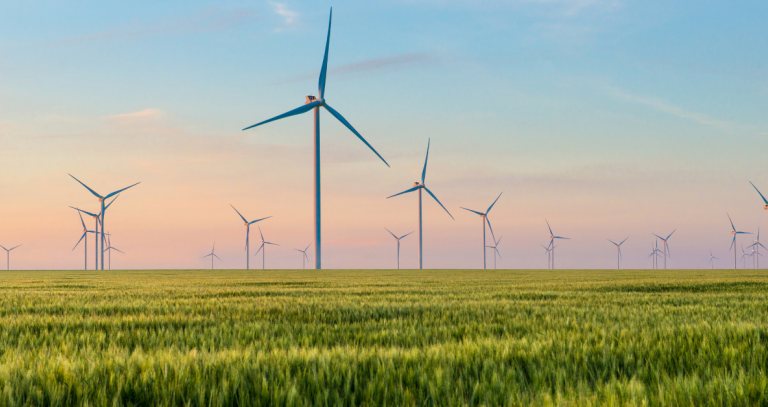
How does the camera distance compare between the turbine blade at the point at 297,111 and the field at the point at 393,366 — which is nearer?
the field at the point at 393,366

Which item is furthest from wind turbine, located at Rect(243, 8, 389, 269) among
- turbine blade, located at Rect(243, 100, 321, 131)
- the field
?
the field

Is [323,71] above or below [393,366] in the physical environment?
above

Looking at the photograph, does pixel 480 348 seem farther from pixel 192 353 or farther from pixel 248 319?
pixel 248 319

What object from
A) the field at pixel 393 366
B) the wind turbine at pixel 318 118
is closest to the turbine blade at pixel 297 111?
the wind turbine at pixel 318 118

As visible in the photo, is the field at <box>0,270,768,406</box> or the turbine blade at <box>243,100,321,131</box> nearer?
the field at <box>0,270,768,406</box>

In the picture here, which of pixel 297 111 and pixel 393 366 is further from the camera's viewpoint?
pixel 297 111

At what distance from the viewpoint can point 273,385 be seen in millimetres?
3705

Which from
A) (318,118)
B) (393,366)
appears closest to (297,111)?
(318,118)

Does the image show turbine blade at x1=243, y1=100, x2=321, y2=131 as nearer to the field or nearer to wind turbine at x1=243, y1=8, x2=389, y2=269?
wind turbine at x1=243, y1=8, x2=389, y2=269

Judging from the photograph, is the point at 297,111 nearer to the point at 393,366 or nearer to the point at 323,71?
the point at 323,71

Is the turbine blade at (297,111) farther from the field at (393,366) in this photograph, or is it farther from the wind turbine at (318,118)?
the field at (393,366)

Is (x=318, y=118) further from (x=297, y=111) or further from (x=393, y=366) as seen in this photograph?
(x=393, y=366)

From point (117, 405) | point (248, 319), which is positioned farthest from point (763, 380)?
point (248, 319)

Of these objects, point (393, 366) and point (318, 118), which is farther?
point (318, 118)
